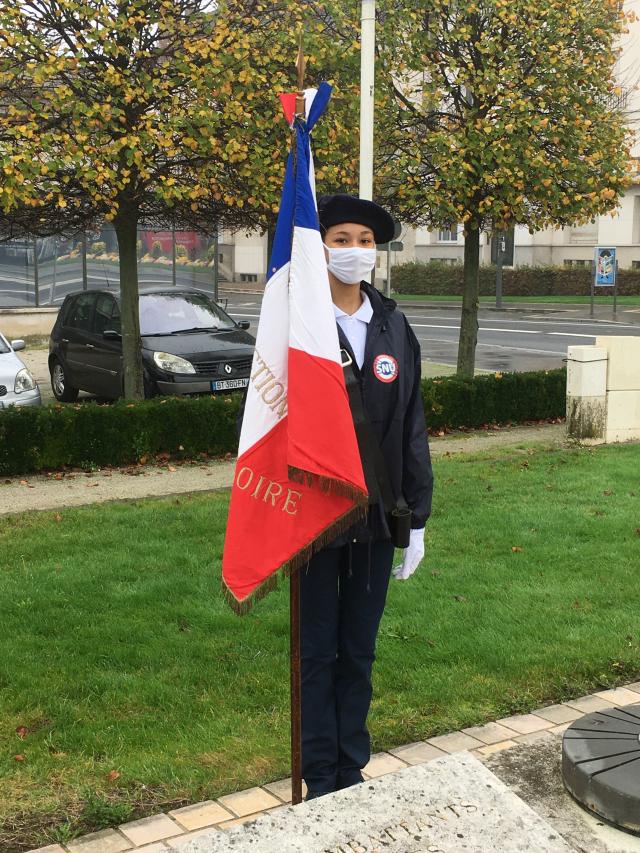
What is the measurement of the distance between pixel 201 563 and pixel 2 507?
105 inches

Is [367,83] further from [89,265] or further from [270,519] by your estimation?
[89,265]

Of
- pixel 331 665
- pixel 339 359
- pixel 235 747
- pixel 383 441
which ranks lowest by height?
pixel 235 747

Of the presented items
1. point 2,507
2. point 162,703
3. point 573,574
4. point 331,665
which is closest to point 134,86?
point 2,507

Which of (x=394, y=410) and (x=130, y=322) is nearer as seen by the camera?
(x=394, y=410)

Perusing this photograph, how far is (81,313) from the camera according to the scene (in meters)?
15.6

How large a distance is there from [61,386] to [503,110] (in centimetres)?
746

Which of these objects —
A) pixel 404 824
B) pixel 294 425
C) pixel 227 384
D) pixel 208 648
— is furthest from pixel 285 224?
pixel 227 384

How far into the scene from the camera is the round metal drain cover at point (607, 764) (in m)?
3.53

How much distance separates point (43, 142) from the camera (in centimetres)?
1059

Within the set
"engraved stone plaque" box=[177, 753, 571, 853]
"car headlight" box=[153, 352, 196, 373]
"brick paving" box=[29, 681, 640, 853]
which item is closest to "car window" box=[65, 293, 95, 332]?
"car headlight" box=[153, 352, 196, 373]

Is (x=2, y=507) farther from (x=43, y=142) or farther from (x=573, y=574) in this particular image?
(x=573, y=574)

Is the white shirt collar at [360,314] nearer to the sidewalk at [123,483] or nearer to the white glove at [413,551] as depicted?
the white glove at [413,551]

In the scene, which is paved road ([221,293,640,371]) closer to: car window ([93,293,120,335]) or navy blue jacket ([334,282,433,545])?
car window ([93,293,120,335])

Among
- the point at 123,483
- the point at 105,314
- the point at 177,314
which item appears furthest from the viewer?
the point at 105,314
